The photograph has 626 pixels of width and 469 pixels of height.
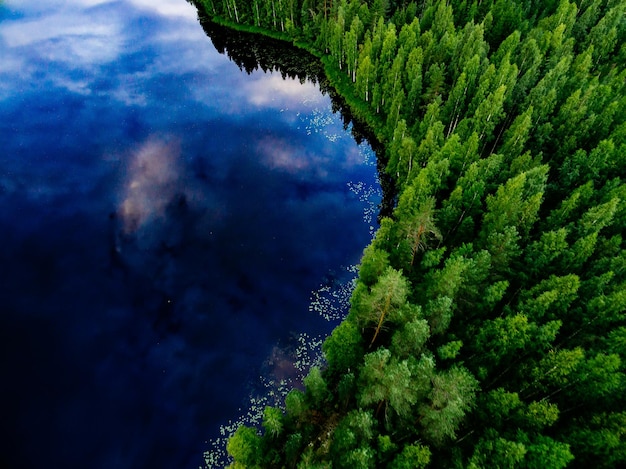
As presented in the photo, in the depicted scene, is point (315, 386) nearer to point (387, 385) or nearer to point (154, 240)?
point (387, 385)

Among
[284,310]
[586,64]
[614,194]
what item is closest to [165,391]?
[284,310]

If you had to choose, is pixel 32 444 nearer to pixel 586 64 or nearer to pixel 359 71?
pixel 359 71

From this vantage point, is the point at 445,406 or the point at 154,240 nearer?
the point at 445,406

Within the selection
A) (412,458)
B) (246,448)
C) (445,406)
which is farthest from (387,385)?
(246,448)

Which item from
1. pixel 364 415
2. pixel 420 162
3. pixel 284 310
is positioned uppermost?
pixel 364 415

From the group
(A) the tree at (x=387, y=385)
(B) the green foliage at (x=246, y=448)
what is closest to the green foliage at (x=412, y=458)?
(A) the tree at (x=387, y=385)

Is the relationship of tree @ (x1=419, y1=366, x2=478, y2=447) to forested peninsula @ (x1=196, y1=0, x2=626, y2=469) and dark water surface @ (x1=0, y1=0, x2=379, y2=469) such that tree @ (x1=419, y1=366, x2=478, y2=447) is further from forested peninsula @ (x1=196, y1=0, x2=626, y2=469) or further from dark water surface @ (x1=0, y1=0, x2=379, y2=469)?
dark water surface @ (x1=0, y1=0, x2=379, y2=469)

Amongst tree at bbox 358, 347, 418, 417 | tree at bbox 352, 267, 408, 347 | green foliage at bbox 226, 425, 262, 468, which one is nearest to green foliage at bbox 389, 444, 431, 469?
tree at bbox 358, 347, 418, 417

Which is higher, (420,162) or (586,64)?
(586,64)
